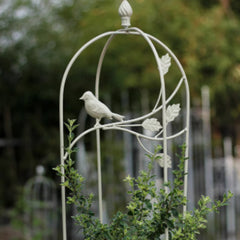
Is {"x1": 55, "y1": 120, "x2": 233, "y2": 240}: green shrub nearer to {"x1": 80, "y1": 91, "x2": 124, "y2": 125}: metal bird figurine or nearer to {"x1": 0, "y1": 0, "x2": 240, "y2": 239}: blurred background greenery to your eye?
{"x1": 80, "y1": 91, "x2": 124, "y2": 125}: metal bird figurine

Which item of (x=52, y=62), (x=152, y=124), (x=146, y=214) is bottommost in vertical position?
(x=146, y=214)

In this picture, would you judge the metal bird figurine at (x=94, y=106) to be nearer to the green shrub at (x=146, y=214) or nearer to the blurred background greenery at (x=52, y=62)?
the green shrub at (x=146, y=214)

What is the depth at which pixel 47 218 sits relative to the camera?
14.1 ft

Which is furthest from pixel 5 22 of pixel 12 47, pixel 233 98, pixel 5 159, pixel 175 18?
pixel 233 98

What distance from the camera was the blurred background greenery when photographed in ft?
15.4

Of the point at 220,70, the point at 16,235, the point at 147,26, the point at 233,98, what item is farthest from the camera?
the point at 233,98

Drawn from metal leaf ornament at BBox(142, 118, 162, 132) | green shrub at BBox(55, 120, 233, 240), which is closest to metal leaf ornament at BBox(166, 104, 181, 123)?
metal leaf ornament at BBox(142, 118, 162, 132)

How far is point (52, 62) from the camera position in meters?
4.78

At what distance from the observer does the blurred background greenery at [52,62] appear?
4.69 metres

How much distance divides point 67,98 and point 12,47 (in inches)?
28.7

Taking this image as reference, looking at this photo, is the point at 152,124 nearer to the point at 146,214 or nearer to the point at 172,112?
the point at 172,112

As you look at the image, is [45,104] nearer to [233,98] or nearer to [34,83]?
[34,83]

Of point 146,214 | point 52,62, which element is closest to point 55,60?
point 52,62

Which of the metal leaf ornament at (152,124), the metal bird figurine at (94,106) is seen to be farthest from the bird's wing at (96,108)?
the metal leaf ornament at (152,124)
